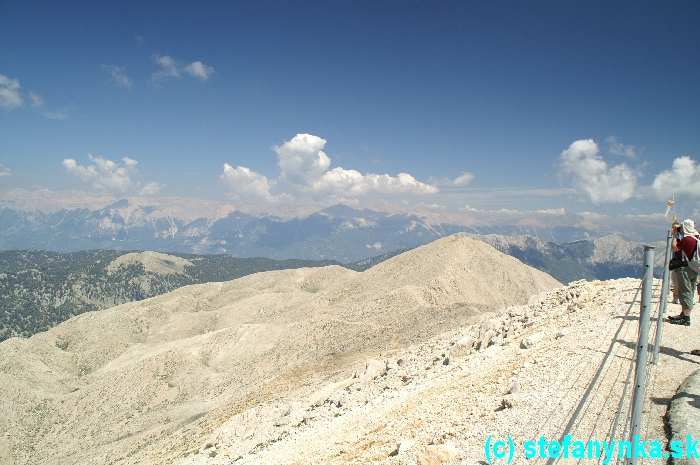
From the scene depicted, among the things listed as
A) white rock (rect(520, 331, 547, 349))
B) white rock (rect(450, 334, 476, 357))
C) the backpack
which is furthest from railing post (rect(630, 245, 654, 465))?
white rock (rect(450, 334, 476, 357))

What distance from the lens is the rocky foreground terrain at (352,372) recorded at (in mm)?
13016

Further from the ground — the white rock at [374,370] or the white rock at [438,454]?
the white rock at [438,454]

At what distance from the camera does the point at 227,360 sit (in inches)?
2415

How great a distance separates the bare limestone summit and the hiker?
9545 millimetres

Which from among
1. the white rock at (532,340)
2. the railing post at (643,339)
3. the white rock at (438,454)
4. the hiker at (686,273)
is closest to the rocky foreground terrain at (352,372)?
the white rock at (438,454)

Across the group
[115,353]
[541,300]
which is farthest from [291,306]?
[541,300]

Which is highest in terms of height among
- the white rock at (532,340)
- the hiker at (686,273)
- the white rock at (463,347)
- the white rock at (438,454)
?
the hiker at (686,273)

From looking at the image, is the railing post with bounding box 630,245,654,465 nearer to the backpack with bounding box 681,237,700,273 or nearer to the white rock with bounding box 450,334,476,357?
the backpack with bounding box 681,237,700,273

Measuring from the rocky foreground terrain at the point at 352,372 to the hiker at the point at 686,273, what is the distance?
91 centimetres

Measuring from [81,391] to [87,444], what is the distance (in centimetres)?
1784

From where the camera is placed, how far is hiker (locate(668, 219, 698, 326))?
45.9ft

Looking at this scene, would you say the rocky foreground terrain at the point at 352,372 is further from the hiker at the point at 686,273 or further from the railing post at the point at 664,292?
the hiker at the point at 686,273

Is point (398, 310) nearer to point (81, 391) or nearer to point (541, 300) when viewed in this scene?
point (541, 300)

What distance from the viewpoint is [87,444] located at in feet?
157
